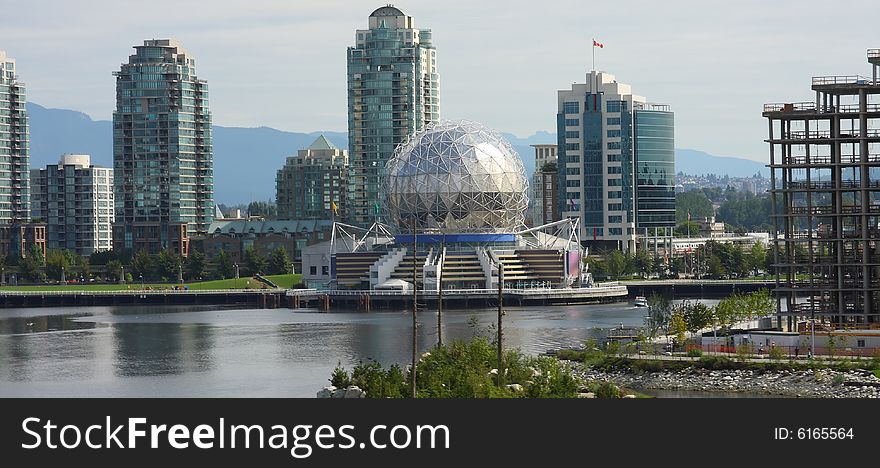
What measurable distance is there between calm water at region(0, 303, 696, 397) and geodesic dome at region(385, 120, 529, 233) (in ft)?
70.4

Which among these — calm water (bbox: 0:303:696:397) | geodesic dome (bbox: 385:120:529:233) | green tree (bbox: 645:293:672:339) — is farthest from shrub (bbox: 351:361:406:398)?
geodesic dome (bbox: 385:120:529:233)

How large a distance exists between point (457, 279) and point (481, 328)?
5407 cm

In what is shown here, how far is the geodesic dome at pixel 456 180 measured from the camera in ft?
634

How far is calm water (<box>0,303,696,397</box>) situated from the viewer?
9419cm

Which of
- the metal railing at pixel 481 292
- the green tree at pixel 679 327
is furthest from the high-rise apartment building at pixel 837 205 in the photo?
the metal railing at pixel 481 292

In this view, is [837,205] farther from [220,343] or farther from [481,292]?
[481,292]

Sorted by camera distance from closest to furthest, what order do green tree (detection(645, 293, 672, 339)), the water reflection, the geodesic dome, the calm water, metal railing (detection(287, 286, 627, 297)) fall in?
the calm water
the water reflection
green tree (detection(645, 293, 672, 339))
metal railing (detection(287, 286, 627, 297))
the geodesic dome

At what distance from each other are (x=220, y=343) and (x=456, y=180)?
70509 millimetres

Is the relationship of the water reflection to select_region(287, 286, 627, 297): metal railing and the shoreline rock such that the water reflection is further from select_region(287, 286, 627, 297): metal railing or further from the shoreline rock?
select_region(287, 286, 627, 297): metal railing

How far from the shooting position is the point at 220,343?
126 meters

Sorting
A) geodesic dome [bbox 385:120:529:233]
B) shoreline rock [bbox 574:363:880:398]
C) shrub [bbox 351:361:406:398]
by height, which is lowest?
shoreline rock [bbox 574:363:880:398]

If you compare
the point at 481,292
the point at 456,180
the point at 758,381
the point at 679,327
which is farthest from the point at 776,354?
the point at 456,180
